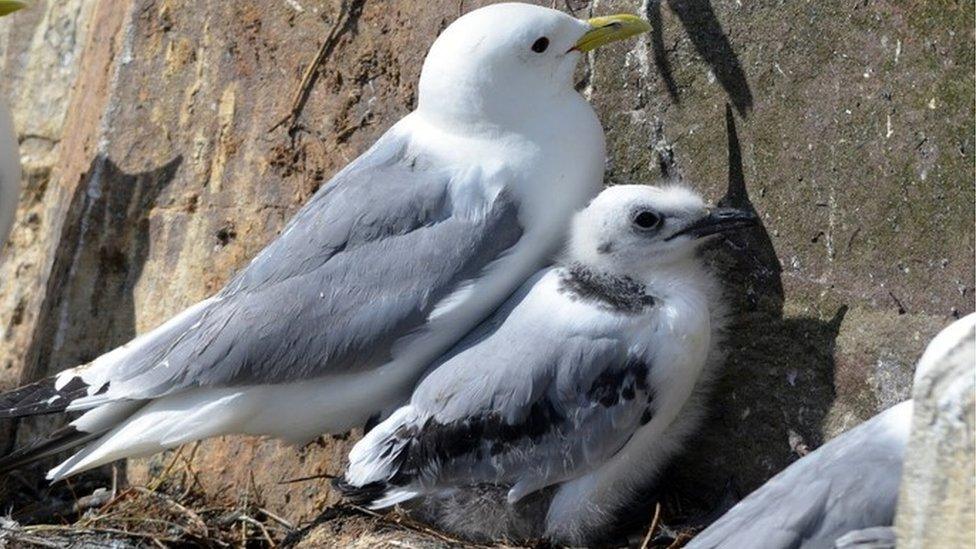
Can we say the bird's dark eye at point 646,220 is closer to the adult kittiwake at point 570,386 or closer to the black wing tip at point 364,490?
the adult kittiwake at point 570,386

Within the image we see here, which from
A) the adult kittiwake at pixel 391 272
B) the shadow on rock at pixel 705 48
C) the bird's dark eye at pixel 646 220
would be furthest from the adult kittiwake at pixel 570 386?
the shadow on rock at pixel 705 48

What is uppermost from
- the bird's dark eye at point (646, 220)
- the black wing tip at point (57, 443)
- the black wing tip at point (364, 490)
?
the black wing tip at point (57, 443)

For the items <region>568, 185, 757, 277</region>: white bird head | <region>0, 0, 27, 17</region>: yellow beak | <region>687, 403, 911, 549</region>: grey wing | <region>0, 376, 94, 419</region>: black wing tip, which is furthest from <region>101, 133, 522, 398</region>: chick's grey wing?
<region>0, 0, 27, 17</region>: yellow beak

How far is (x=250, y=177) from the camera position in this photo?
18.3 feet

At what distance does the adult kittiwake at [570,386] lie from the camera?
14.4ft

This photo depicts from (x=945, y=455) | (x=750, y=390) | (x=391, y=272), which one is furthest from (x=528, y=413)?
(x=945, y=455)

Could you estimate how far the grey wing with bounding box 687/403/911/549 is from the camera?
12.2ft

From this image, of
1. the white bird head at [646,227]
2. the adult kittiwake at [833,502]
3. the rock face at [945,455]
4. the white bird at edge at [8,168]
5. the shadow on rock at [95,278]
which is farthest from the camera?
the white bird at edge at [8,168]

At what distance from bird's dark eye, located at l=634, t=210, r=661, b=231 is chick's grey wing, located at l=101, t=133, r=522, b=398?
12.6 inches

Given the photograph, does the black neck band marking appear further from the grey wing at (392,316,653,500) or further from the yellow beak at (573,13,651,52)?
the yellow beak at (573,13,651,52)

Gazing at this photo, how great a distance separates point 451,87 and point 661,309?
2.74 feet

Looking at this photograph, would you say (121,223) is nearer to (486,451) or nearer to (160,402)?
(160,402)

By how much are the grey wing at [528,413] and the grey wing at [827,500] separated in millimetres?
588

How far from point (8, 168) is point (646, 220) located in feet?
9.08
